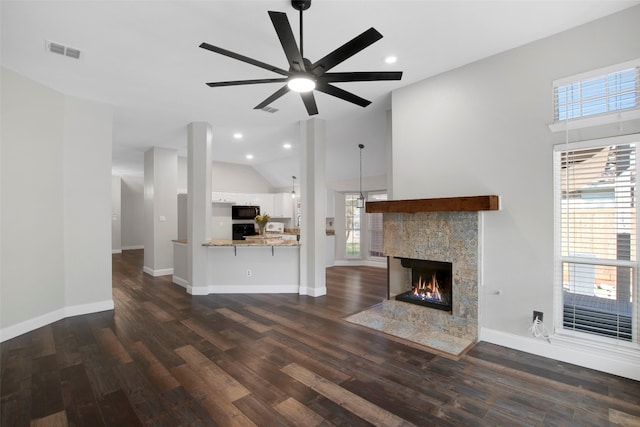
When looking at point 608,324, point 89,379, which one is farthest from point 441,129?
point 89,379

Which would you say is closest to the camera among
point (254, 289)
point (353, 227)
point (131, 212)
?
point (254, 289)

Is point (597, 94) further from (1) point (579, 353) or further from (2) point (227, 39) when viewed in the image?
(2) point (227, 39)

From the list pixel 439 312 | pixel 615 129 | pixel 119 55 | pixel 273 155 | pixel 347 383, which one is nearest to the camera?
pixel 347 383

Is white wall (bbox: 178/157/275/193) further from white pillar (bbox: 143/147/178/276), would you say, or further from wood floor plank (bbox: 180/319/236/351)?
wood floor plank (bbox: 180/319/236/351)

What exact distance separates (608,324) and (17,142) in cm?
639

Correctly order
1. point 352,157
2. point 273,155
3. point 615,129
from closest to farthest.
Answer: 1. point 615,129
2. point 352,157
3. point 273,155

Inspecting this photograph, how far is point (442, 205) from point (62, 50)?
4245mm

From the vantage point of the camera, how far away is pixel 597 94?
8.59 feet

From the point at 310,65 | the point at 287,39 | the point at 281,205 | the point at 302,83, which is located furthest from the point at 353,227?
the point at 287,39

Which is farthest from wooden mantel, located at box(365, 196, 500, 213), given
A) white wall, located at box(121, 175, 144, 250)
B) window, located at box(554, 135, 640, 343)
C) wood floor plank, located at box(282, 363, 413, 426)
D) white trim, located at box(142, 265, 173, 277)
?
white wall, located at box(121, 175, 144, 250)

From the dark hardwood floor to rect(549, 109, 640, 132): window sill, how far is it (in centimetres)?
217

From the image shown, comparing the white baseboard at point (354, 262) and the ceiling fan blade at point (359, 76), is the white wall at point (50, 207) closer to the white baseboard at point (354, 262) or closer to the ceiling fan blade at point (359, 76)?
the ceiling fan blade at point (359, 76)

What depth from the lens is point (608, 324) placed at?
8.46ft

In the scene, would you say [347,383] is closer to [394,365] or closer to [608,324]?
[394,365]
